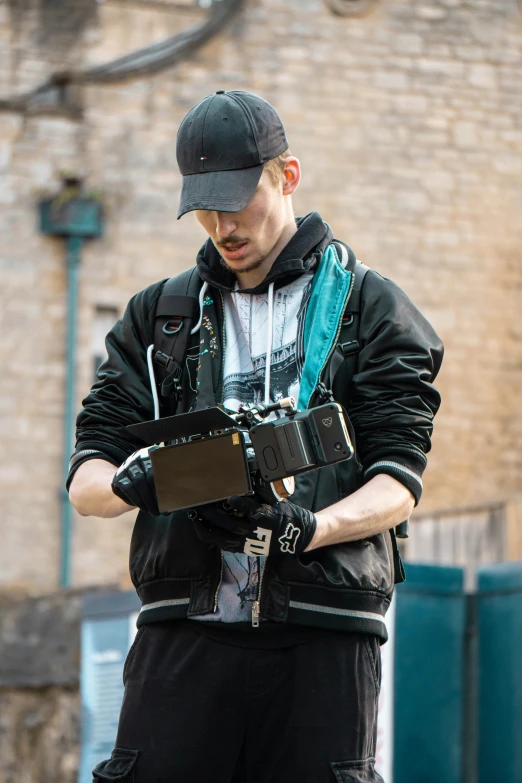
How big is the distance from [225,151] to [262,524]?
824mm

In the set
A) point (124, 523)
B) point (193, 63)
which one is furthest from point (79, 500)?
point (193, 63)

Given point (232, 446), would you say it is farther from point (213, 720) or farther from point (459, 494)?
point (459, 494)

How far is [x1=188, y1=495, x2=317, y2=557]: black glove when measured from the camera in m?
2.86

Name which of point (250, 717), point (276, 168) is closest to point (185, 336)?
point (276, 168)

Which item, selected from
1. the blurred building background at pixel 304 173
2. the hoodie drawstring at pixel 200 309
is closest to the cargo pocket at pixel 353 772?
the hoodie drawstring at pixel 200 309

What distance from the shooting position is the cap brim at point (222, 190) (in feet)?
10.1

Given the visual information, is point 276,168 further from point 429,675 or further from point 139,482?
point 429,675

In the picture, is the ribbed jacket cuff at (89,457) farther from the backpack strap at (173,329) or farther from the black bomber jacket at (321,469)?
the backpack strap at (173,329)

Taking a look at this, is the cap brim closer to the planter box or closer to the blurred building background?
the blurred building background

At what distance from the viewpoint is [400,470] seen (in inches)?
121

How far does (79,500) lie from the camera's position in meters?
3.17

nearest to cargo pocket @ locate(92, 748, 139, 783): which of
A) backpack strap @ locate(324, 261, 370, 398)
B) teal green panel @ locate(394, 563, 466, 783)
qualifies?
backpack strap @ locate(324, 261, 370, 398)

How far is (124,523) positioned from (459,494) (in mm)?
3920

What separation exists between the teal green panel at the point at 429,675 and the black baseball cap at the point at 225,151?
383cm
